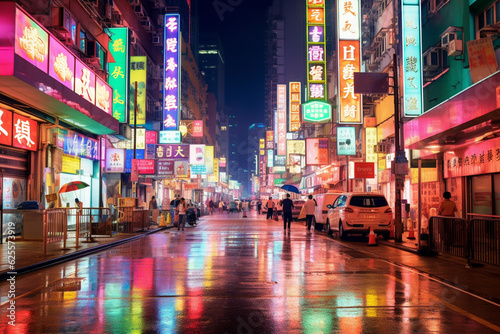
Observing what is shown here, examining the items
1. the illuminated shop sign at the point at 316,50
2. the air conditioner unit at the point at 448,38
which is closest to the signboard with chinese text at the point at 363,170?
the air conditioner unit at the point at 448,38

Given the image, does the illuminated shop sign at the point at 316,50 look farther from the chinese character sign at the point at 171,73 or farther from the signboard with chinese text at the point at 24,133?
the signboard with chinese text at the point at 24,133

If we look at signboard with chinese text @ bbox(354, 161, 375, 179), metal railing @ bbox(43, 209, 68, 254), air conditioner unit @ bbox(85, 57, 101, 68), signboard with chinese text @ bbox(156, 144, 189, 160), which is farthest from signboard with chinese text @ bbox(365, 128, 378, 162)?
metal railing @ bbox(43, 209, 68, 254)

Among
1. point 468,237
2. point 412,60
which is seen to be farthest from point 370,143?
point 468,237

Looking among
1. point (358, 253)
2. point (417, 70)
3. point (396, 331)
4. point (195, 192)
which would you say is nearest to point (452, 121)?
point (358, 253)

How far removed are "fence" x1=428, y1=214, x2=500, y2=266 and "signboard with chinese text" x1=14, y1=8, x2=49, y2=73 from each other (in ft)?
46.1

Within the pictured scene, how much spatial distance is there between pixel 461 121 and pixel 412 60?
10706 millimetres

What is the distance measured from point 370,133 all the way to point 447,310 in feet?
96.7

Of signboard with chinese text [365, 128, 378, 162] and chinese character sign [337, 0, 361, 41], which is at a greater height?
chinese character sign [337, 0, 361, 41]

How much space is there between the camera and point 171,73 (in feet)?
150

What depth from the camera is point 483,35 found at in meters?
20.3

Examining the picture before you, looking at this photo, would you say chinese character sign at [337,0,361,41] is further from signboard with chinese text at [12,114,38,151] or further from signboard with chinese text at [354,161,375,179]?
signboard with chinese text at [12,114,38,151]

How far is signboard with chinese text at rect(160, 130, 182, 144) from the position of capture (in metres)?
43.9

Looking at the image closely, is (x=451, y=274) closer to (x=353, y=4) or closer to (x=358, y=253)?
(x=358, y=253)

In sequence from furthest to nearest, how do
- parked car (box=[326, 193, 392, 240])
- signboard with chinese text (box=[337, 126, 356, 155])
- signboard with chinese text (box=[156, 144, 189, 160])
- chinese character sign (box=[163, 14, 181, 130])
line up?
chinese character sign (box=[163, 14, 181, 130]), signboard with chinese text (box=[156, 144, 189, 160]), signboard with chinese text (box=[337, 126, 356, 155]), parked car (box=[326, 193, 392, 240])
